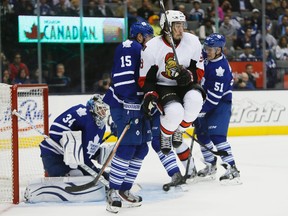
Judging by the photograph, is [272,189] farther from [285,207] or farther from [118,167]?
[118,167]

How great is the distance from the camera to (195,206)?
13.5 feet

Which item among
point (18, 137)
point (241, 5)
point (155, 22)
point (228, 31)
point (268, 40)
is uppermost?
point (241, 5)

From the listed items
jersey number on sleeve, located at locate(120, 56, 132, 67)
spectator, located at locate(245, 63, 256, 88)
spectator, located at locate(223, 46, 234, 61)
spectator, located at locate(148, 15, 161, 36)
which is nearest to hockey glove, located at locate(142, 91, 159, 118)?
jersey number on sleeve, located at locate(120, 56, 132, 67)

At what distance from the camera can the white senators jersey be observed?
3.83m

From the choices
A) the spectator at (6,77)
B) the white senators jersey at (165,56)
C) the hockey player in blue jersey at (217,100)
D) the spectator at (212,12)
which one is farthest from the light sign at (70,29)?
the white senators jersey at (165,56)

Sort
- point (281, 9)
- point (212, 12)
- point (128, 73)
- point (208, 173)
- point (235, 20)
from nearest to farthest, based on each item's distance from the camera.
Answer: point (128, 73) < point (208, 173) < point (212, 12) < point (235, 20) < point (281, 9)

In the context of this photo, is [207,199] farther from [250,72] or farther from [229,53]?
[229,53]

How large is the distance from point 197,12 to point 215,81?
4.63m

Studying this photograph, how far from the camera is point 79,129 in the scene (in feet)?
14.3

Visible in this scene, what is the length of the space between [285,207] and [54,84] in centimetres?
454

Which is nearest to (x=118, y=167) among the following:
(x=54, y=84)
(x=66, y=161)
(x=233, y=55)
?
(x=66, y=161)

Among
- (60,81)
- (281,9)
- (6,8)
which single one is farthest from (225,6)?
(6,8)

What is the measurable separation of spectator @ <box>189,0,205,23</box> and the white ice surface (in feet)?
11.8

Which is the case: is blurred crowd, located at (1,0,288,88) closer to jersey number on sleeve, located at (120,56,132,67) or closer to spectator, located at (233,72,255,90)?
spectator, located at (233,72,255,90)
